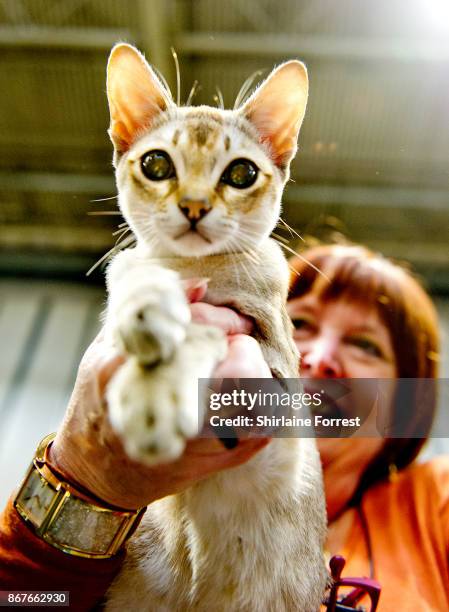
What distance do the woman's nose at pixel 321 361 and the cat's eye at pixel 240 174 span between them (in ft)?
0.88

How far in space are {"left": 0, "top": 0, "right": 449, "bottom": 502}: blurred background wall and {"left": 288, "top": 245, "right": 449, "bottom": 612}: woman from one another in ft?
0.35

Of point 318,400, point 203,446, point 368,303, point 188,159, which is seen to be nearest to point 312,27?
point 368,303

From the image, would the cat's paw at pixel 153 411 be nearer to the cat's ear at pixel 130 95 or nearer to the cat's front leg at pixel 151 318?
the cat's front leg at pixel 151 318

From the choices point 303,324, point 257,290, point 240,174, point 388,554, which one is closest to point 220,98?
point 240,174

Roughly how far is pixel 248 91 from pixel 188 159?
6.1 inches

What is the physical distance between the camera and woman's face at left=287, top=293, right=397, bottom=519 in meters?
0.77

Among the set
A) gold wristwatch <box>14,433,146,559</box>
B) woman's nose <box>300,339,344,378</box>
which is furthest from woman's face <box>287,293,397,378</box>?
gold wristwatch <box>14,433,146,559</box>

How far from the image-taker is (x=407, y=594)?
0.67 metres

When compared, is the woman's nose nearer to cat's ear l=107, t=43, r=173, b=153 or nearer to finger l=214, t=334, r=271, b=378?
finger l=214, t=334, r=271, b=378

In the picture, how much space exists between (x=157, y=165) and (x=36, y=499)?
38 centimetres

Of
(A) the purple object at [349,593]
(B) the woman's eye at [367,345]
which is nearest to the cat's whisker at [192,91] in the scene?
(B) the woman's eye at [367,345]

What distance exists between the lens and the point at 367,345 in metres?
0.89

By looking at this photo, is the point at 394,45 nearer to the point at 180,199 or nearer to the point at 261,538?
the point at 180,199

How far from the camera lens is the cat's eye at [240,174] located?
0.58 m
